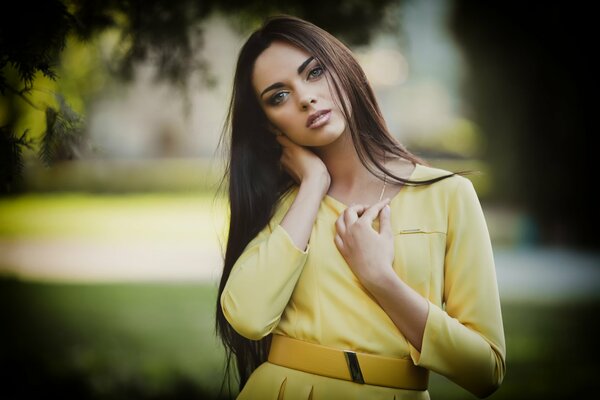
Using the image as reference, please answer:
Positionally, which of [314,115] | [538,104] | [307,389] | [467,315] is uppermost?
[538,104]

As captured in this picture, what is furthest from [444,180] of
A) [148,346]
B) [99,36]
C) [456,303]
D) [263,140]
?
[148,346]

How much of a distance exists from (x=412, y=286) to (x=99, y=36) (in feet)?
6.62

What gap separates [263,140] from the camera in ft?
6.48

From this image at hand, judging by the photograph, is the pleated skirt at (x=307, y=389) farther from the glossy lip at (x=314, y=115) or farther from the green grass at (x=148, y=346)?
the green grass at (x=148, y=346)

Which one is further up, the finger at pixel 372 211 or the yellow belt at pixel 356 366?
the finger at pixel 372 211

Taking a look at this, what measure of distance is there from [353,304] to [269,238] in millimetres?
279

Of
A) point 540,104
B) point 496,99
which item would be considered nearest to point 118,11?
point 540,104

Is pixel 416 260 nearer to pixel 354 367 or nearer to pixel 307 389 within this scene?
pixel 354 367

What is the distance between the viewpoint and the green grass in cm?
414

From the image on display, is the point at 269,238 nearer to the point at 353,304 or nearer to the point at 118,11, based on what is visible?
the point at 353,304

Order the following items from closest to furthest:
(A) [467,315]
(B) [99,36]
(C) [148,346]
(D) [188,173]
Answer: (A) [467,315], (B) [99,36], (C) [148,346], (D) [188,173]

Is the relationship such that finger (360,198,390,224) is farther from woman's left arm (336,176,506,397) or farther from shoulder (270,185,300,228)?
shoulder (270,185,300,228)

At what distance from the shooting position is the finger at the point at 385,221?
1.70 m

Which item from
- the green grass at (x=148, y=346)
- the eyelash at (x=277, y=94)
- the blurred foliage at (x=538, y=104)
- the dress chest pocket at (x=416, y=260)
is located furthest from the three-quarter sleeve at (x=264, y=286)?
the blurred foliage at (x=538, y=104)
